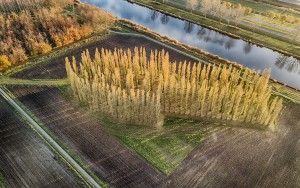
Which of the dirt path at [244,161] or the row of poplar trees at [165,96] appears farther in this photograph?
the row of poplar trees at [165,96]

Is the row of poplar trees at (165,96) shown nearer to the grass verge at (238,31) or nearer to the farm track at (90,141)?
the farm track at (90,141)

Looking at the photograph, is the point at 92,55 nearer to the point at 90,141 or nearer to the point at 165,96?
the point at 165,96

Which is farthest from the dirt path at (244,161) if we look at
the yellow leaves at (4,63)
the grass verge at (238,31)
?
the yellow leaves at (4,63)

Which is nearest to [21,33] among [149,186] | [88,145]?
[88,145]

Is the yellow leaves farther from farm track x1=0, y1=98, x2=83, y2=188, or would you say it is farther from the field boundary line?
farm track x1=0, y1=98, x2=83, y2=188

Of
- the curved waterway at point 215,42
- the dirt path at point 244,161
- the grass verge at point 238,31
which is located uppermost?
the grass verge at point 238,31

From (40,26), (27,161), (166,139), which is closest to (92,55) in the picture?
(40,26)
